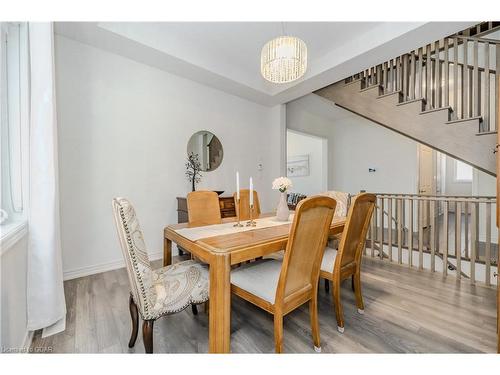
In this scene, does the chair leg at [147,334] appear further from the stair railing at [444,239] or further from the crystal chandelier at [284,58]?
the stair railing at [444,239]

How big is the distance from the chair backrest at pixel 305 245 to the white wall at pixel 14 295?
1.36 m

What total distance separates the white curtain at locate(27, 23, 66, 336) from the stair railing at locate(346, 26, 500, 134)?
366 cm

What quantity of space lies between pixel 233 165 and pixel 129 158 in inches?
63.9

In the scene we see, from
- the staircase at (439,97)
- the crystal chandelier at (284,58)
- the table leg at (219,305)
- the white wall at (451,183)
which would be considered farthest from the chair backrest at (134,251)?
the white wall at (451,183)

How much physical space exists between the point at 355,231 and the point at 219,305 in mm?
1123

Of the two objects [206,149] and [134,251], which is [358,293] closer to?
[134,251]

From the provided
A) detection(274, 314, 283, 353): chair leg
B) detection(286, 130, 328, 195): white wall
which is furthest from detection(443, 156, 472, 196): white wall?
detection(274, 314, 283, 353): chair leg

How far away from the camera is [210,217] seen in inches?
90.9

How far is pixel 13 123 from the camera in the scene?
4.72 ft

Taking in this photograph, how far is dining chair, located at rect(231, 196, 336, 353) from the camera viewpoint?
3.94 ft

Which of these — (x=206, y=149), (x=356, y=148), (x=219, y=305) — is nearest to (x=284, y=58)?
(x=206, y=149)

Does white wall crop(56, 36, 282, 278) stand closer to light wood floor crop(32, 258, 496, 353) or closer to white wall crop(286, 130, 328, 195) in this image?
light wood floor crop(32, 258, 496, 353)
